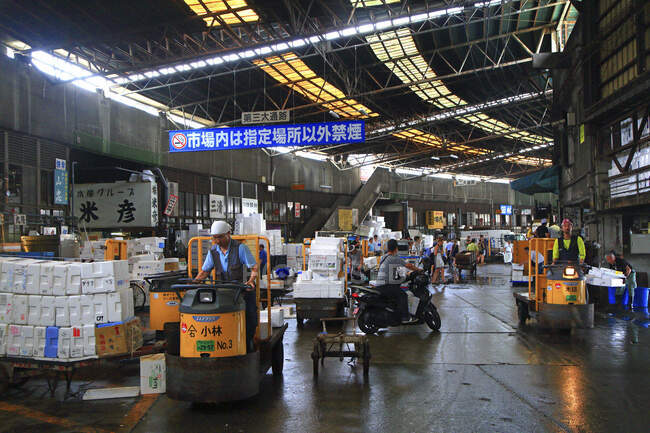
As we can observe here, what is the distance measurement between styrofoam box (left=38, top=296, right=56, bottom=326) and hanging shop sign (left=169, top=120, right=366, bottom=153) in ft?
31.8

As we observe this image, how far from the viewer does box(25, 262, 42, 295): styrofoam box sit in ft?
20.5

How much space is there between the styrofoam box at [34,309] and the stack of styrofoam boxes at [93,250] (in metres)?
7.52

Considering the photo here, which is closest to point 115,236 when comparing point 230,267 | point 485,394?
point 230,267

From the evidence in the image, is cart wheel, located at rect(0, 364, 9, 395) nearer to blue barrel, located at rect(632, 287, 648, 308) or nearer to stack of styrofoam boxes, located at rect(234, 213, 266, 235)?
blue barrel, located at rect(632, 287, 648, 308)

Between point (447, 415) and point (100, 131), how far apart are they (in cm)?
1733

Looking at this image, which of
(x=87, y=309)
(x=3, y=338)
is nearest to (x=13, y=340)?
(x=3, y=338)

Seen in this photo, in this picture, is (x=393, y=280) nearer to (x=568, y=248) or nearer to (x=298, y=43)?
(x=568, y=248)

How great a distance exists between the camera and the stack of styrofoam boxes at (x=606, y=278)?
36.2ft

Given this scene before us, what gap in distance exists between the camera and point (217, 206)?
26.7m

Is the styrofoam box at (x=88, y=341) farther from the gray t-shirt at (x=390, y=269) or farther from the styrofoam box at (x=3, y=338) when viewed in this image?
the gray t-shirt at (x=390, y=269)

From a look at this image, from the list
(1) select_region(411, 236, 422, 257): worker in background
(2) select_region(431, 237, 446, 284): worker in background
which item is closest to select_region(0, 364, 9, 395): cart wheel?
(2) select_region(431, 237, 446, 284): worker in background

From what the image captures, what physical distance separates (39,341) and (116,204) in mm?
12274

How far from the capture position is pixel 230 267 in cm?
595

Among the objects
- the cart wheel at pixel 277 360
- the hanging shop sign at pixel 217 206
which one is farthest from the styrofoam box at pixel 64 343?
the hanging shop sign at pixel 217 206
